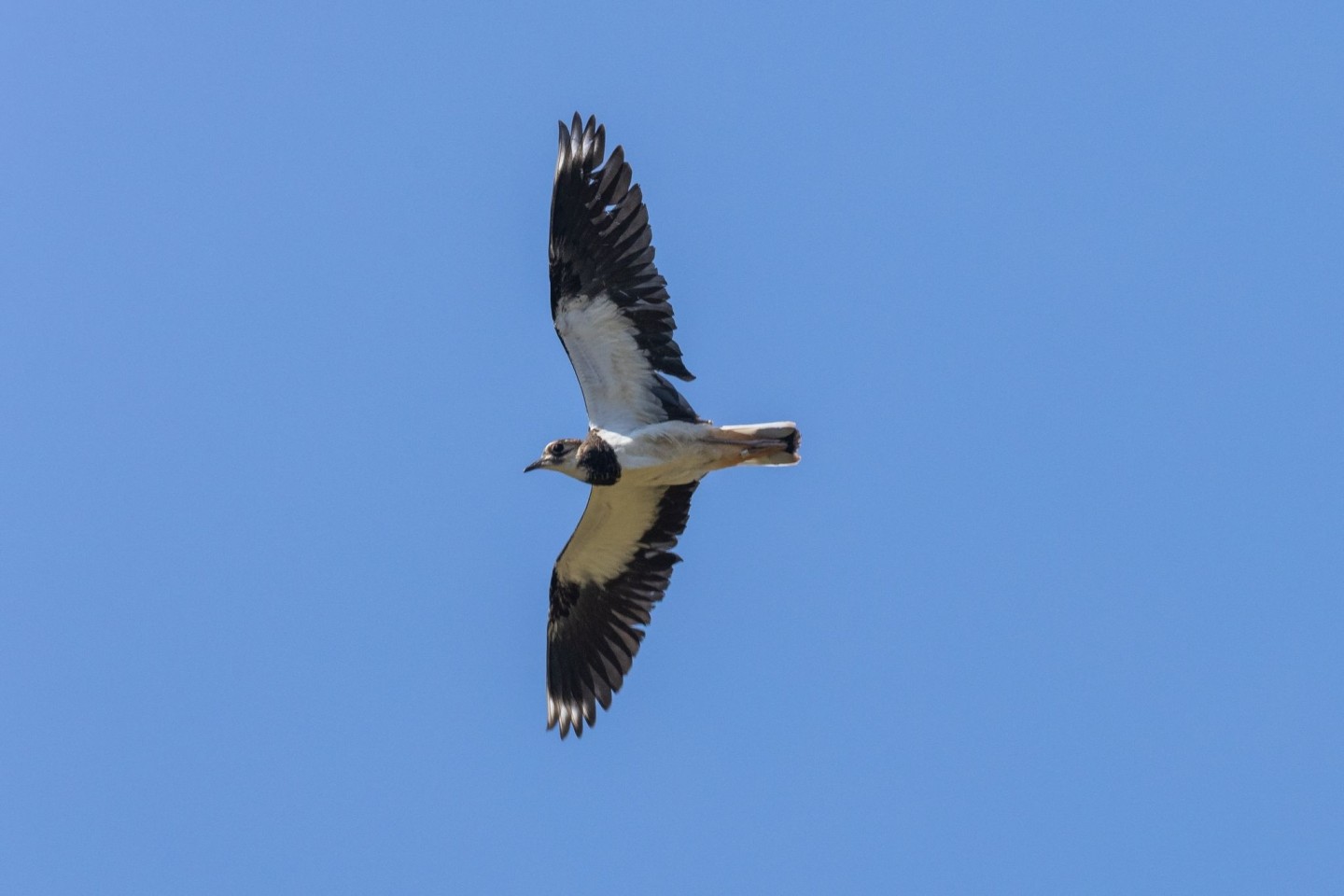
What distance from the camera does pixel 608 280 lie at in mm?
15133

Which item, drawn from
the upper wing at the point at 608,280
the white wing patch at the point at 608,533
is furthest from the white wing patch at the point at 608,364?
the white wing patch at the point at 608,533

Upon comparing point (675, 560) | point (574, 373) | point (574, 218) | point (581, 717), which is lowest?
point (581, 717)

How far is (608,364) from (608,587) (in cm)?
208

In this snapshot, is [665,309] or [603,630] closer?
[665,309]

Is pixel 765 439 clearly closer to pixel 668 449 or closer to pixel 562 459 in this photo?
pixel 668 449

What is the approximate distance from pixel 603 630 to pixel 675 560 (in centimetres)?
→ 87

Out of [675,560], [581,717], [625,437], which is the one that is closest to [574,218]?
[625,437]

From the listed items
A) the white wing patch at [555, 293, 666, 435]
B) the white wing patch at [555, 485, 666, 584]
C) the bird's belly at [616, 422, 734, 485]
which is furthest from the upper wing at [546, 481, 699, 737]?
A: the white wing patch at [555, 293, 666, 435]

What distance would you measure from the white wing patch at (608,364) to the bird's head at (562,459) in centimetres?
32

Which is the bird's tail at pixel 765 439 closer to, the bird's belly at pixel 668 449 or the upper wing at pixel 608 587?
the bird's belly at pixel 668 449

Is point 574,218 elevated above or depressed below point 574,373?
above

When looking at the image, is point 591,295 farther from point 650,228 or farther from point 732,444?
point 732,444

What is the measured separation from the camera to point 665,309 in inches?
597

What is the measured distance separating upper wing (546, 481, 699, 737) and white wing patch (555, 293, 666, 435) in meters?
0.73
